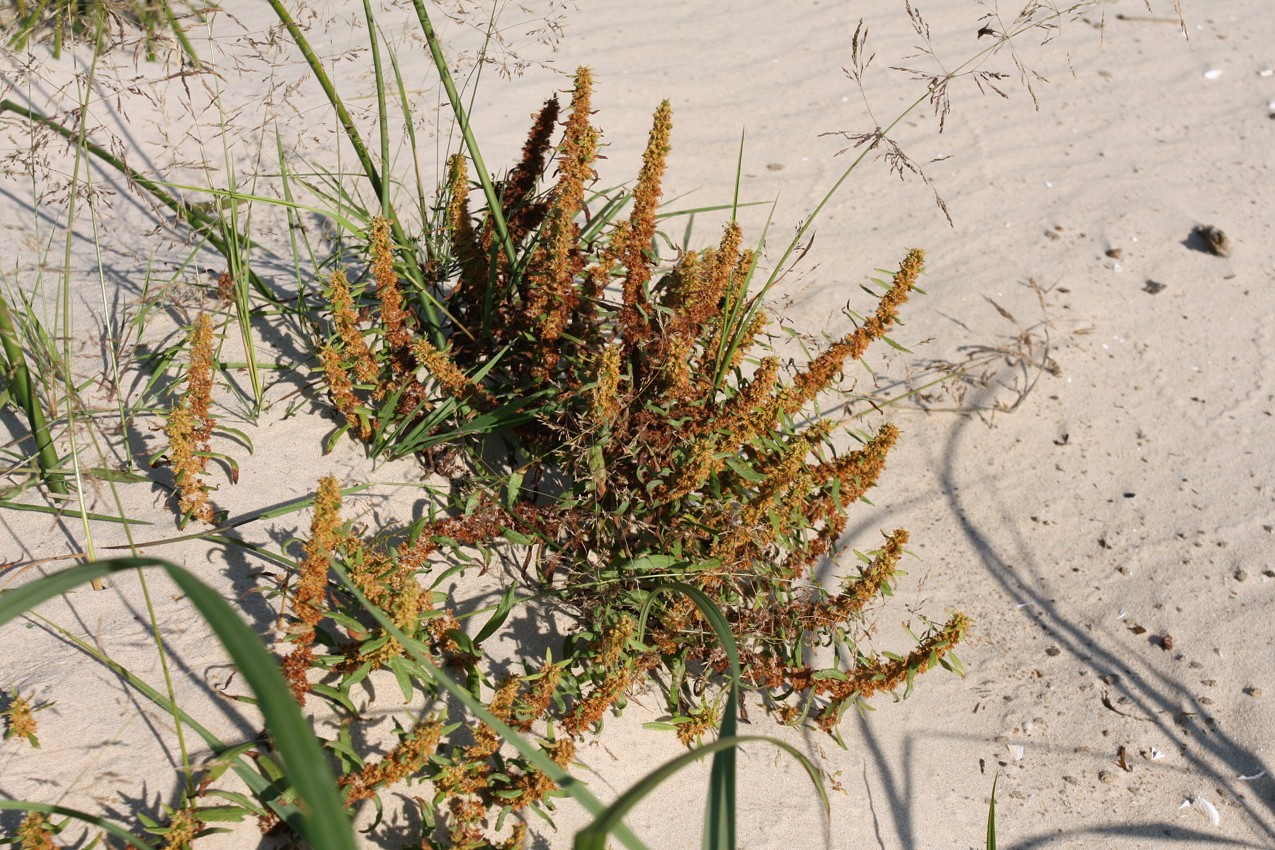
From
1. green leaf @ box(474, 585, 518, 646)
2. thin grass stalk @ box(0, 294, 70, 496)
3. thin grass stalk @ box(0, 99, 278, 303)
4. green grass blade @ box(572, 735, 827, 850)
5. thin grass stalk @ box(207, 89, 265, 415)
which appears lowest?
green grass blade @ box(572, 735, 827, 850)

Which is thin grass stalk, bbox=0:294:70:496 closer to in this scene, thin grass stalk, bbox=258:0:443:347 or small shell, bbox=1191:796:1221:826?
thin grass stalk, bbox=258:0:443:347

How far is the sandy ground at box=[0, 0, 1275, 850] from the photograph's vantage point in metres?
2.23

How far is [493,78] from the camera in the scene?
4.79m

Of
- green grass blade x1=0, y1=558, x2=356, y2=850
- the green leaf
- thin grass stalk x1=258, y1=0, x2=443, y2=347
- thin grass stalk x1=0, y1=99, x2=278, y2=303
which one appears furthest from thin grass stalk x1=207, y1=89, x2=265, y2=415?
green grass blade x1=0, y1=558, x2=356, y2=850

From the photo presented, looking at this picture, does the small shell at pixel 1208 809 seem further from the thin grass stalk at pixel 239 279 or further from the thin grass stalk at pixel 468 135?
the thin grass stalk at pixel 239 279

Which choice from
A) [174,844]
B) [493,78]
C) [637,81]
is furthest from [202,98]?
[174,844]

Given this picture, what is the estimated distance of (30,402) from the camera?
2303mm

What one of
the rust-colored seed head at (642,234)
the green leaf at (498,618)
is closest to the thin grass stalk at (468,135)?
the rust-colored seed head at (642,234)

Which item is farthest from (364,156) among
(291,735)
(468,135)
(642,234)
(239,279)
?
(291,735)

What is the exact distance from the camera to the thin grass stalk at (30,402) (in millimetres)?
2180

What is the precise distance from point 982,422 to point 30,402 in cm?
269

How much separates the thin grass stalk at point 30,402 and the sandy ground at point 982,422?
0.12 m

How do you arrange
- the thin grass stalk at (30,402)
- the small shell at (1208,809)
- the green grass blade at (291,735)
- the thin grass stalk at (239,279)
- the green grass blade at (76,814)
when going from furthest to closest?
the thin grass stalk at (239,279) < the small shell at (1208,809) < the thin grass stalk at (30,402) < the green grass blade at (76,814) < the green grass blade at (291,735)

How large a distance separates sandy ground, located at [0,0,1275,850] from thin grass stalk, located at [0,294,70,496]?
4.7 inches
